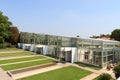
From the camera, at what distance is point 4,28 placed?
165 ft

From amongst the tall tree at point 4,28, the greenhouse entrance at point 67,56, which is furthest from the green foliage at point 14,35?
the greenhouse entrance at point 67,56

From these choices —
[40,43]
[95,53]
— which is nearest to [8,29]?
[40,43]

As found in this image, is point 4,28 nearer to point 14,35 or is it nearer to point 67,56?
point 14,35

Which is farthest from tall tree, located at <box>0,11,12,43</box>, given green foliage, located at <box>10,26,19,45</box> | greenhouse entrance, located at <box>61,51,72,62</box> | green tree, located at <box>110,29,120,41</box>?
green tree, located at <box>110,29,120,41</box>

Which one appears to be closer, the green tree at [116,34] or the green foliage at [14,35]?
the green foliage at [14,35]

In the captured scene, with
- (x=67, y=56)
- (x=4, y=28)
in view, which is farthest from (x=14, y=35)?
(x=67, y=56)

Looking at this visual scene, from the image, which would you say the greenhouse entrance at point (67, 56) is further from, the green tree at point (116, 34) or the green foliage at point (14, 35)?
the green tree at point (116, 34)

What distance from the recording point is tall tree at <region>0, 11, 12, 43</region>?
5003cm

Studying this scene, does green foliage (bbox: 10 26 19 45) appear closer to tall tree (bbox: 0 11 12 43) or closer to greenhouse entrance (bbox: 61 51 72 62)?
tall tree (bbox: 0 11 12 43)

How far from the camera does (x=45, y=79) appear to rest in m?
17.7

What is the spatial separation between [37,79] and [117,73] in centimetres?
797

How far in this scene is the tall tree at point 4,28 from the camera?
50.0m

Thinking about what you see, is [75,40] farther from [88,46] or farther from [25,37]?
[25,37]

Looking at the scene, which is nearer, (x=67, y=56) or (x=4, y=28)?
(x=67, y=56)
